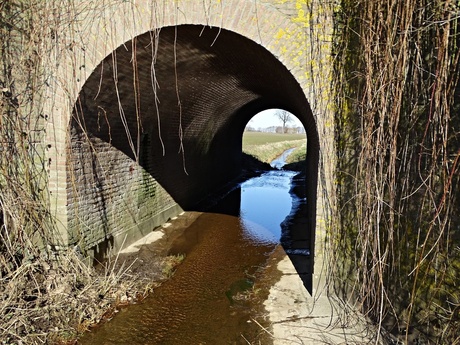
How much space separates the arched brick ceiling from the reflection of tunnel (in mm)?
15

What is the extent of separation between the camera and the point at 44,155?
5.01 metres

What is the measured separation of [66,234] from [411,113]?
475 cm

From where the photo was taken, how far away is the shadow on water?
407cm

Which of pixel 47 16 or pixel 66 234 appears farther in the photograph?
pixel 66 234

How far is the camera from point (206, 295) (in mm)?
5059

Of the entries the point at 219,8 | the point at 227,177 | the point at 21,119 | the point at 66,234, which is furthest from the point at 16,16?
the point at 227,177

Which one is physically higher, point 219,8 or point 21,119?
point 219,8

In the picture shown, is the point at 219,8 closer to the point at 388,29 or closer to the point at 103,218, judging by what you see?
the point at 388,29

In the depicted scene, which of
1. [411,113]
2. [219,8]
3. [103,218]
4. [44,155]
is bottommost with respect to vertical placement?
[103,218]

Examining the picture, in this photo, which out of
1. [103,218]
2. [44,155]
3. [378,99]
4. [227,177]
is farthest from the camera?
[227,177]

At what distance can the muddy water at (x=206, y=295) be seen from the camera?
4.04 m

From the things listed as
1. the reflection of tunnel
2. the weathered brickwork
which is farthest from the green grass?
the weathered brickwork

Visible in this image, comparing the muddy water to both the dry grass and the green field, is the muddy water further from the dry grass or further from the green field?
the green field

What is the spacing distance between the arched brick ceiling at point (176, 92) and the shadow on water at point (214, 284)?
1796mm
